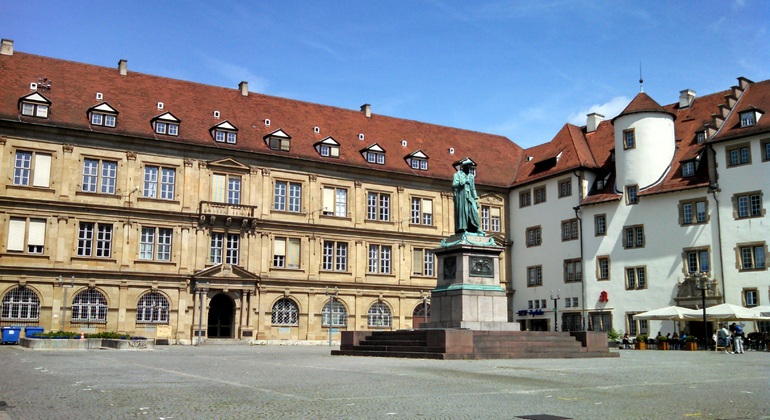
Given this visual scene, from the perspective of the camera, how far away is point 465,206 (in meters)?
30.4

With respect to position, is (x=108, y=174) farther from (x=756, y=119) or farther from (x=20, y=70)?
(x=756, y=119)

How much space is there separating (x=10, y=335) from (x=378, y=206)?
24.9 m

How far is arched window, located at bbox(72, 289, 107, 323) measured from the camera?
4569 cm

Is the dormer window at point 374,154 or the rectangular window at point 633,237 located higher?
the dormer window at point 374,154

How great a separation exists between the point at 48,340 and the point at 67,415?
26045 mm

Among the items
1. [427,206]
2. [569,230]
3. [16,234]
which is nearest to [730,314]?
[569,230]

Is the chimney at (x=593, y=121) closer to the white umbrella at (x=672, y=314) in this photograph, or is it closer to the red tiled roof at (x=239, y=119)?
the red tiled roof at (x=239, y=119)

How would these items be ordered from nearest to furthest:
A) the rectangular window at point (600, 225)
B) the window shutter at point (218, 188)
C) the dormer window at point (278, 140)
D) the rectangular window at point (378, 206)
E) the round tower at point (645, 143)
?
the round tower at point (645, 143), the window shutter at point (218, 188), the rectangular window at point (600, 225), the dormer window at point (278, 140), the rectangular window at point (378, 206)

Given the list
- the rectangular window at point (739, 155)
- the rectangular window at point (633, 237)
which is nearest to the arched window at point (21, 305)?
the rectangular window at point (633, 237)

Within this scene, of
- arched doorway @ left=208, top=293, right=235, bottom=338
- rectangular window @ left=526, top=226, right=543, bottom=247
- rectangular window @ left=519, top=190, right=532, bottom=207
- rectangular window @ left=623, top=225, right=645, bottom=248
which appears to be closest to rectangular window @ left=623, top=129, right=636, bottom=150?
rectangular window @ left=623, top=225, right=645, bottom=248

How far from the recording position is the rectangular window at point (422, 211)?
57.5 meters

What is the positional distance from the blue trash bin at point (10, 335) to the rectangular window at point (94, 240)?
19.6ft

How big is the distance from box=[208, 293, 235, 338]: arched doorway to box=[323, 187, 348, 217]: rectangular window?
8.89 metres

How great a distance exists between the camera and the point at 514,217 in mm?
60750
